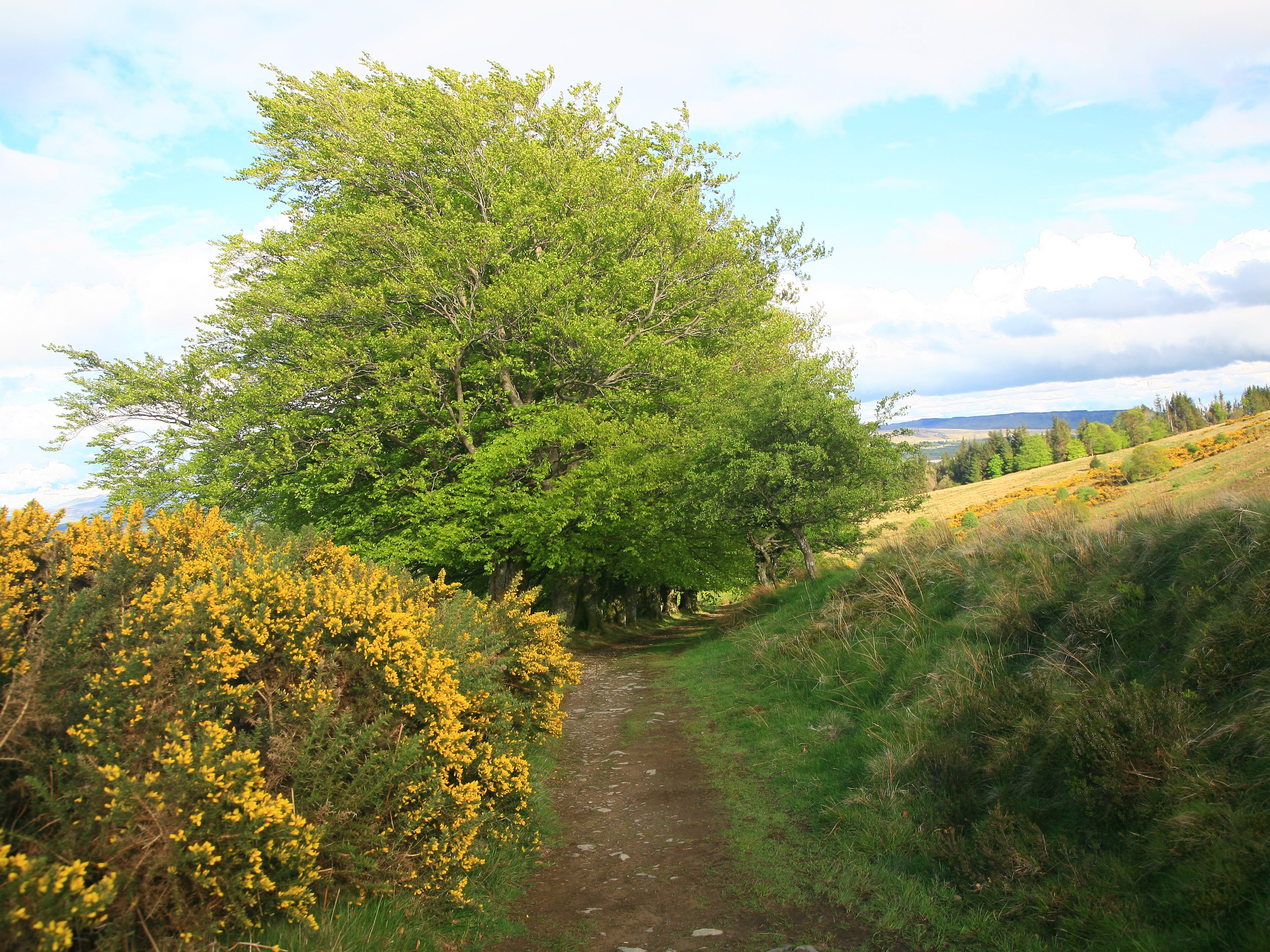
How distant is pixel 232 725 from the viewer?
14.1ft

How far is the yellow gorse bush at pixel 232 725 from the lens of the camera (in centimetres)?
346

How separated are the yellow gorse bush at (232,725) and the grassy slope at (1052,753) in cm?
278

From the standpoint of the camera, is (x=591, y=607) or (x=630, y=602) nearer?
(x=591, y=607)

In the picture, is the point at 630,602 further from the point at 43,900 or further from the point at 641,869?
the point at 43,900

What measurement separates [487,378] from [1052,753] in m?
18.0

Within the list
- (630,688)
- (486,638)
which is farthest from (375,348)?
(486,638)

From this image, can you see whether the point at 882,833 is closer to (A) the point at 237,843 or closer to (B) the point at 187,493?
(A) the point at 237,843

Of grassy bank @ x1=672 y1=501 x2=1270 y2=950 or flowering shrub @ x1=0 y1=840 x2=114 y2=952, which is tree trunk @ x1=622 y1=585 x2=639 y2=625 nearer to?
grassy bank @ x1=672 y1=501 x2=1270 y2=950

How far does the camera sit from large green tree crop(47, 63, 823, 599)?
1830 cm

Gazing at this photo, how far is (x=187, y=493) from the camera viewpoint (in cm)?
1833

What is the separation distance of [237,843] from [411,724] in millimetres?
1662

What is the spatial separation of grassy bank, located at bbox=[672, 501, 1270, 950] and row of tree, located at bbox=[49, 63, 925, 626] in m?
7.73

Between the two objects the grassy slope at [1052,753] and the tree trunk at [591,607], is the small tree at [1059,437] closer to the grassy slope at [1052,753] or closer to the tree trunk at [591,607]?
the tree trunk at [591,607]

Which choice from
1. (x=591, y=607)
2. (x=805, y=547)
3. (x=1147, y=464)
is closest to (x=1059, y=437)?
(x=591, y=607)
